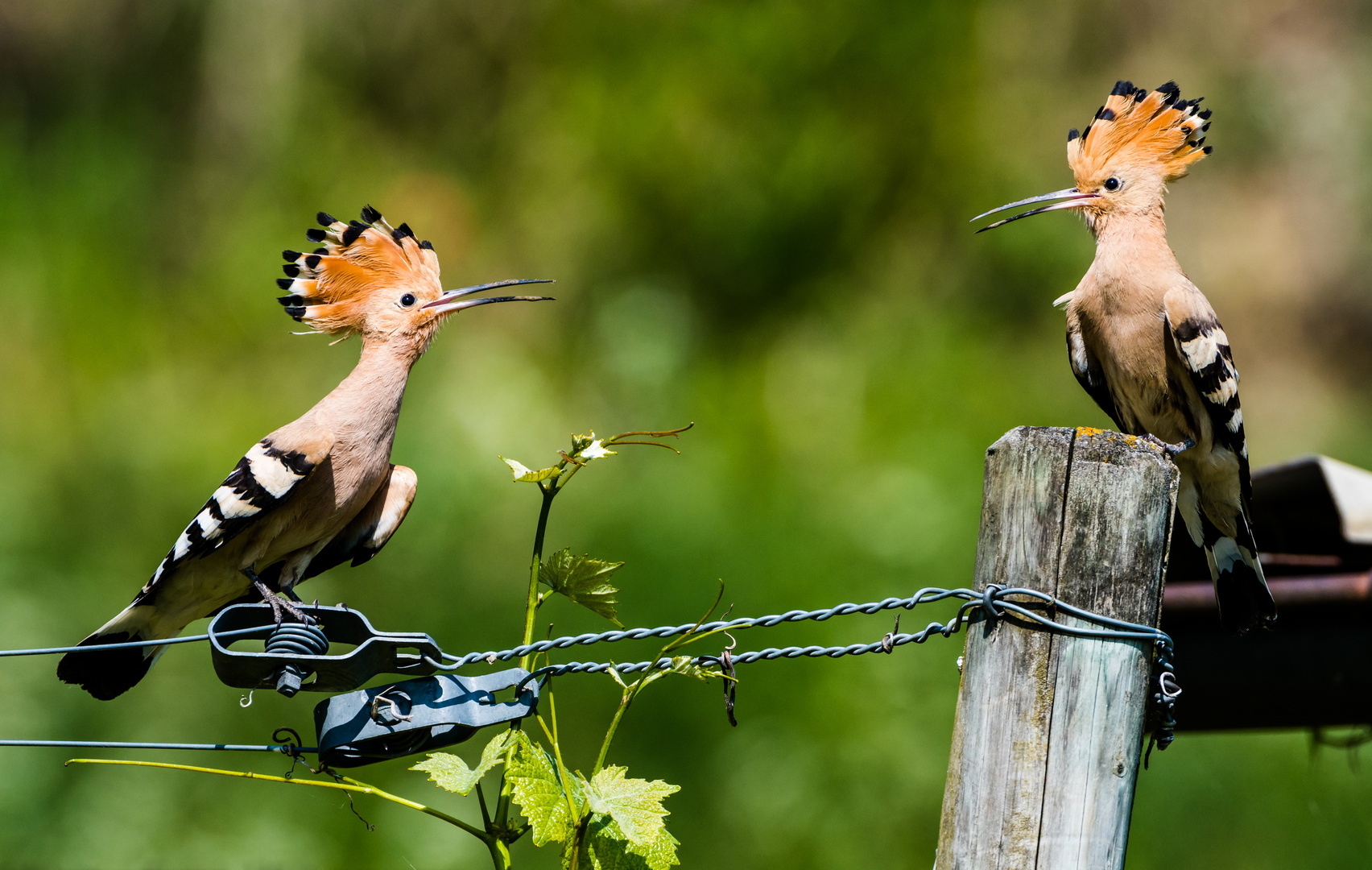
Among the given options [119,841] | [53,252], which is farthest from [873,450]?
[53,252]

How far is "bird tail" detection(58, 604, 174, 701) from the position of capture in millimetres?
2076

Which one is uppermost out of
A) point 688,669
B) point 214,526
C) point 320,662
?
point 214,526

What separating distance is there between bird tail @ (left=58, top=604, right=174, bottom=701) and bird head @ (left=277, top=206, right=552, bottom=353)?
67 cm

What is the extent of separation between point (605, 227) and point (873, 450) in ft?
9.26

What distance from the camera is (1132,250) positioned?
2.50m

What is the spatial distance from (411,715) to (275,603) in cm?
64

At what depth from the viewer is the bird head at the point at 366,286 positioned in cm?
211

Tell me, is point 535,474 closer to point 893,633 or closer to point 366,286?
point 893,633

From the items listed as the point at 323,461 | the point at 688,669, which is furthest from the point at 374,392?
the point at 688,669

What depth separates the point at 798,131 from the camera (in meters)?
8.23

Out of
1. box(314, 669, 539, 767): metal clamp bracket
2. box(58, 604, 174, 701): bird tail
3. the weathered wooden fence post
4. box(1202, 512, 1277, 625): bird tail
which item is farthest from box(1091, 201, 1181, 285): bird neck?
box(58, 604, 174, 701): bird tail

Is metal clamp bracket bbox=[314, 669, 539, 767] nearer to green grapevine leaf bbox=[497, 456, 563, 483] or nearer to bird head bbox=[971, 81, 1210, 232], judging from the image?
green grapevine leaf bbox=[497, 456, 563, 483]

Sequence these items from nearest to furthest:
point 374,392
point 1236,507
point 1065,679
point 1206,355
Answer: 1. point 1065,679
2. point 374,392
3. point 1206,355
4. point 1236,507

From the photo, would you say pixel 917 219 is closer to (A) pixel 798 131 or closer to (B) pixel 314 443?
(A) pixel 798 131
